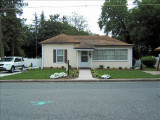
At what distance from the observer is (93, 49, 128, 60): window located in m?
18.6

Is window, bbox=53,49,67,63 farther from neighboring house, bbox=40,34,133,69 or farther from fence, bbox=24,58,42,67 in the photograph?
fence, bbox=24,58,42,67

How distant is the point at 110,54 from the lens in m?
18.7

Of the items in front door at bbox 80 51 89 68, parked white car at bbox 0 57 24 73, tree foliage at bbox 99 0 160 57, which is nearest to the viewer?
parked white car at bbox 0 57 24 73

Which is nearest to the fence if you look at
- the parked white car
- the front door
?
the parked white car

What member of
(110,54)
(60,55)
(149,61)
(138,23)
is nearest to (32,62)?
(60,55)

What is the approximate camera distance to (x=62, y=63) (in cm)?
1875

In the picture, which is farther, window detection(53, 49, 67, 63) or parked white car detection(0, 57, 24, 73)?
window detection(53, 49, 67, 63)

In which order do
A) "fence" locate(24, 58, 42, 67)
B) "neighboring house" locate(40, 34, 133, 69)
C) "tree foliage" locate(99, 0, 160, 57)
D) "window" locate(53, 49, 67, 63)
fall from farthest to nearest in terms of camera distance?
"tree foliage" locate(99, 0, 160, 57), "fence" locate(24, 58, 42, 67), "window" locate(53, 49, 67, 63), "neighboring house" locate(40, 34, 133, 69)

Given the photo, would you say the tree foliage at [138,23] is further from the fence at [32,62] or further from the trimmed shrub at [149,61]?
the fence at [32,62]

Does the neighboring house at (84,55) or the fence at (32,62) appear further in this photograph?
the fence at (32,62)

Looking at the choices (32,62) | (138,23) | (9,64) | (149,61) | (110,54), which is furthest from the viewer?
(138,23)

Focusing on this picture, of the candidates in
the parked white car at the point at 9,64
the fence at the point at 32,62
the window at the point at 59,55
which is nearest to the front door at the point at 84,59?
the window at the point at 59,55

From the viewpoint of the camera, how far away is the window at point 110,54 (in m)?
18.6

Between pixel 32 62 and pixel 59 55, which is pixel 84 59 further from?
pixel 32 62
